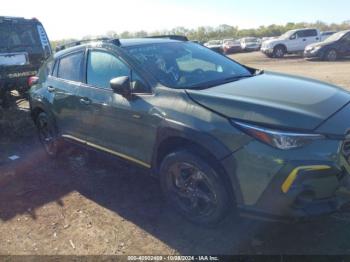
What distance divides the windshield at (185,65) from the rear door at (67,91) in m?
1.01

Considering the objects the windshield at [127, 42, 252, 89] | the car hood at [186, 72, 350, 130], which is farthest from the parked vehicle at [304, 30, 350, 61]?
the car hood at [186, 72, 350, 130]

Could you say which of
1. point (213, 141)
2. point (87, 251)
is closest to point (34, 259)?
point (87, 251)

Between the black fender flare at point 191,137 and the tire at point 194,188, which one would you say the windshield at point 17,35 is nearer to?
the black fender flare at point 191,137

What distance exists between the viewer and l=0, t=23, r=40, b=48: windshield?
9.15m

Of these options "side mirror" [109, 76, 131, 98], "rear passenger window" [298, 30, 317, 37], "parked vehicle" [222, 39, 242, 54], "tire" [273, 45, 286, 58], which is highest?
"side mirror" [109, 76, 131, 98]

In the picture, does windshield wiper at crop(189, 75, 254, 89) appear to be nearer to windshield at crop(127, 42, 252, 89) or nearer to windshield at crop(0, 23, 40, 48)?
windshield at crop(127, 42, 252, 89)

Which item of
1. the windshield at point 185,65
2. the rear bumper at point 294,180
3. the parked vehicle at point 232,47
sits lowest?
the parked vehicle at point 232,47

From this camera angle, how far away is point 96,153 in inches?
188

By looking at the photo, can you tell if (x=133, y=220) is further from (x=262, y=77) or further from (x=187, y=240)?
(x=262, y=77)

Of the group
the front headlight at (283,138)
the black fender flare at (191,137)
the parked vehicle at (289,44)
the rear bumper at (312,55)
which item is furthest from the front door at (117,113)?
the parked vehicle at (289,44)

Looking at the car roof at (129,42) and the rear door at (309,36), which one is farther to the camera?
the rear door at (309,36)

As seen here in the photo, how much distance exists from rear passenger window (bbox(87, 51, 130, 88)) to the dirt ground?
36.0 inches

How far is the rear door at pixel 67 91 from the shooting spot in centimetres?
491

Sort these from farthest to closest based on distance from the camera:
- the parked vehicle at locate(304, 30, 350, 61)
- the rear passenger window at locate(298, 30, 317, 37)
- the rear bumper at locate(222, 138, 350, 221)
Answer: the rear passenger window at locate(298, 30, 317, 37) < the parked vehicle at locate(304, 30, 350, 61) < the rear bumper at locate(222, 138, 350, 221)
